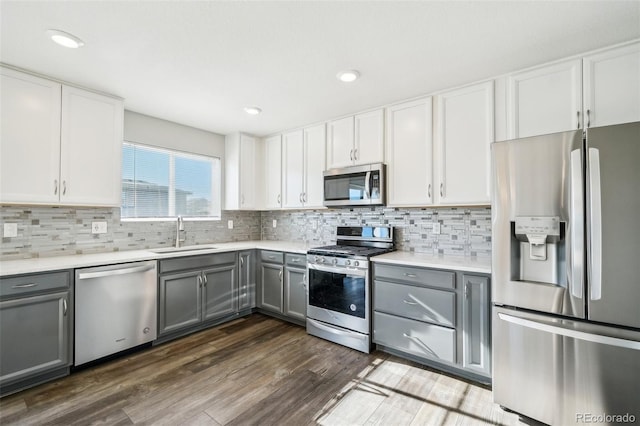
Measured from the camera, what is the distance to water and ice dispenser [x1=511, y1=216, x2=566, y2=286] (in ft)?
5.54

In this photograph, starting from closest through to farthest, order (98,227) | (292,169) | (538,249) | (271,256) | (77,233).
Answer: (538,249) < (77,233) < (98,227) < (271,256) < (292,169)

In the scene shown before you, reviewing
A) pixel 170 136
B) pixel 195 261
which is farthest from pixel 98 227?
pixel 170 136

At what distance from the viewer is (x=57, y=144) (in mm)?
2422

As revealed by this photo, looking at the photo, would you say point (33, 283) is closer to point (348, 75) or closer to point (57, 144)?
point (57, 144)

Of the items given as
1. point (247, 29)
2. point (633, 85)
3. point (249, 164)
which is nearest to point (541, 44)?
point (633, 85)

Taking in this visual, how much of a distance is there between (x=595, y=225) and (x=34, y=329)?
364 cm

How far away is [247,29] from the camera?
1.77 metres

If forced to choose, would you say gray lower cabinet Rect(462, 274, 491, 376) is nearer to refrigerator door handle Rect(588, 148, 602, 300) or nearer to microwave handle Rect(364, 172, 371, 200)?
refrigerator door handle Rect(588, 148, 602, 300)

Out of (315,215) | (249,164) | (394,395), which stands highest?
(249,164)

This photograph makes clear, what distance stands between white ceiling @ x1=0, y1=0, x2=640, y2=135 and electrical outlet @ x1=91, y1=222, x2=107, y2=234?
1.30m

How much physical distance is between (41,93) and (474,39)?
3.27 m

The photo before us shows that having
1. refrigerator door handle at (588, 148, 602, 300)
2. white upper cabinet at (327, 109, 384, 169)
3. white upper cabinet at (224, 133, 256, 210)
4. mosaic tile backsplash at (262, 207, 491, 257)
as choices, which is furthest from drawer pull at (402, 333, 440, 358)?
white upper cabinet at (224, 133, 256, 210)

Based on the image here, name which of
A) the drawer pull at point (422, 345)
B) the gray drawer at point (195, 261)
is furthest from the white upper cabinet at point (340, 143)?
the drawer pull at point (422, 345)

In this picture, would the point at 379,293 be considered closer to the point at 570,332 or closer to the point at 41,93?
the point at 570,332
